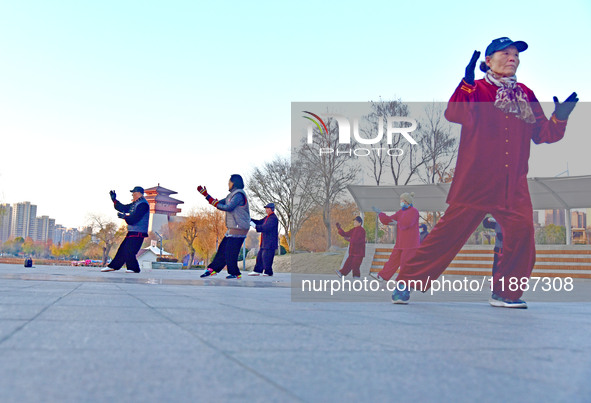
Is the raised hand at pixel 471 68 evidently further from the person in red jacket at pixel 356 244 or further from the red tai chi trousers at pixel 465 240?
the person in red jacket at pixel 356 244

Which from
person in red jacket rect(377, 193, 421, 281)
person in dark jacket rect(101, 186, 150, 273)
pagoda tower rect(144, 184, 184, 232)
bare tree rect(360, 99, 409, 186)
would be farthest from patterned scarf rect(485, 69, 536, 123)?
pagoda tower rect(144, 184, 184, 232)

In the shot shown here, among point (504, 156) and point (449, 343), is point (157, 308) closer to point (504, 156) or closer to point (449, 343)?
point (449, 343)

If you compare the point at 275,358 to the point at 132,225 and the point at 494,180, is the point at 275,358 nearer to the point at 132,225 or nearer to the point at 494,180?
the point at 494,180

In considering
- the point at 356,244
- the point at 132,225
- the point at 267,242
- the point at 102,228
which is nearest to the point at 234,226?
the point at 132,225

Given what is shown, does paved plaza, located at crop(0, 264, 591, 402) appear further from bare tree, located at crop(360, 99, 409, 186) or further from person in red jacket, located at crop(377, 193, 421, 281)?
bare tree, located at crop(360, 99, 409, 186)

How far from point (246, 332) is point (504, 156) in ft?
12.6

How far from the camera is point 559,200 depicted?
62.7ft

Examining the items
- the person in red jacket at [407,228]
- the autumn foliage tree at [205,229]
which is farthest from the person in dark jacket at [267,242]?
the autumn foliage tree at [205,229]

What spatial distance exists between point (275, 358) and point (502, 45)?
4.88m

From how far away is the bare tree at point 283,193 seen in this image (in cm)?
3162

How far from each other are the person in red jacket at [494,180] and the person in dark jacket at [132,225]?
7211 millimetres

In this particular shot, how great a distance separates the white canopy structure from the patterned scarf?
43.3 ft

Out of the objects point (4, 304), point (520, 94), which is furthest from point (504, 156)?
point (4, 304)

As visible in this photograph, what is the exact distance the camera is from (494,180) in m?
5.31
